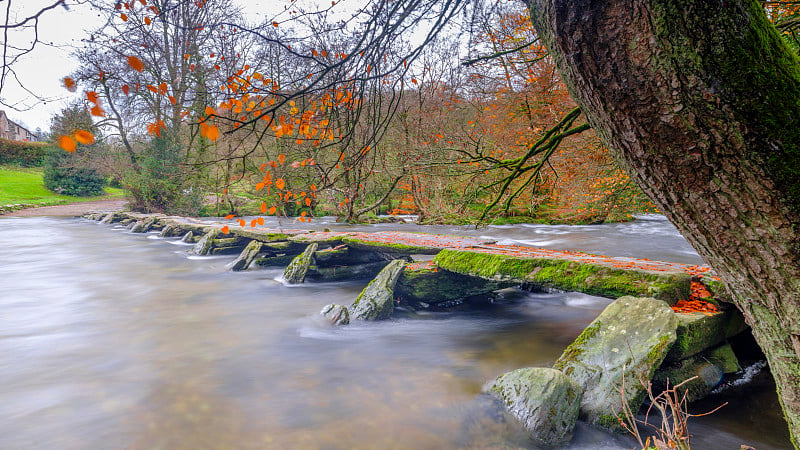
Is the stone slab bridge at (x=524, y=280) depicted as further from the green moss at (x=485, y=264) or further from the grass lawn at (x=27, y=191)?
the grass lawn at (x=27, y=191)

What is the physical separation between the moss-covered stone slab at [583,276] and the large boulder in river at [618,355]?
58 cm

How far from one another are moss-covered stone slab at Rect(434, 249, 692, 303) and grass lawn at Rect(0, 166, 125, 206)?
3297 centimetres

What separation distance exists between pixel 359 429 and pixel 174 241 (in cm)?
1418

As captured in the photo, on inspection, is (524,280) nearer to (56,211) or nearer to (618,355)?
(618,355)

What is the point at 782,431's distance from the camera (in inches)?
142

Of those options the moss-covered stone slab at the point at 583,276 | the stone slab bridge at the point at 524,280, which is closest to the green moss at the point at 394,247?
the stone slab bridge at the point at 524,280

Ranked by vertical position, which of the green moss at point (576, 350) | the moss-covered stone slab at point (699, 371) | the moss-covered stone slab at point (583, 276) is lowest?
the moss-covered stone slab at point (699, 371)

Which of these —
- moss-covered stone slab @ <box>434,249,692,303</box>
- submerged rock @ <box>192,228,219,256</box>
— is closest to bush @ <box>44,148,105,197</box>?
submerged rock @ <box>192,228,219,256</box>

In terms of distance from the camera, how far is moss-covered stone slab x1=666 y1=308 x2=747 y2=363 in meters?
3.98

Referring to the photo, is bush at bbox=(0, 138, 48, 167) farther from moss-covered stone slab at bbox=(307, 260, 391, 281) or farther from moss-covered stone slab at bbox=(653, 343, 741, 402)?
moss-covered stone slab at bbox=(653, 343, 741, 402)

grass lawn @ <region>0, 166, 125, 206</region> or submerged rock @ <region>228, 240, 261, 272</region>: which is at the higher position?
grass lawn @ <region>0, 166, 125, 206</region>

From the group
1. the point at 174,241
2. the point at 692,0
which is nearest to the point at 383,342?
the point at 692,0

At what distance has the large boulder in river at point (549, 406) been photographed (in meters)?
3.46

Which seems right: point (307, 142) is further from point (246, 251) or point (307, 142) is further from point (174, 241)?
point (174, 241)
